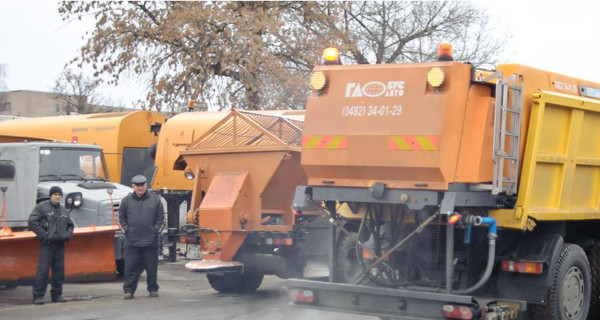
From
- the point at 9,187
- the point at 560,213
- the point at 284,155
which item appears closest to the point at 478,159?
the point at 560,213

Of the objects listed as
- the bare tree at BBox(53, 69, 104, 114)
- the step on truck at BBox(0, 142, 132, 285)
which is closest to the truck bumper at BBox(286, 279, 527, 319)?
the step on truck at BBox(0, 142, 132, 285)

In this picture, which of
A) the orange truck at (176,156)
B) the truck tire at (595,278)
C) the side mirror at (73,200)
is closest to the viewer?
the truck tire at (595,278)

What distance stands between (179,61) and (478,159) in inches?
809

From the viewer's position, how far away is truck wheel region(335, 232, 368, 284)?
8.51 metres

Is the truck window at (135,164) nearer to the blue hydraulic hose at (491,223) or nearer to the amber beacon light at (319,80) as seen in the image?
the amber beacon light at (319,80)

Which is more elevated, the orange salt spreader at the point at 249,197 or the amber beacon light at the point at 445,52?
the amber beacon light at the point at 445,52

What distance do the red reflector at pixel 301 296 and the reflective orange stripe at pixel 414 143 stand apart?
1.71m

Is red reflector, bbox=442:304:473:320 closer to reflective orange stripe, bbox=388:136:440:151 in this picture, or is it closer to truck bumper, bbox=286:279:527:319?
truck bumper, bbox=286:279:527:319

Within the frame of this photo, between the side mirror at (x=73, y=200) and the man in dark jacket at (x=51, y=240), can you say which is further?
the side mirror at (x=73, y=200)

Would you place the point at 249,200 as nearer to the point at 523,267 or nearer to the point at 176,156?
the point at 176,156

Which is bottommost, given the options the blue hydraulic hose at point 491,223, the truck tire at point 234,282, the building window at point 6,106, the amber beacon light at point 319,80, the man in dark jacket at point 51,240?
the building window at point 6,106

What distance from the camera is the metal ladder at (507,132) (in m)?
7.38

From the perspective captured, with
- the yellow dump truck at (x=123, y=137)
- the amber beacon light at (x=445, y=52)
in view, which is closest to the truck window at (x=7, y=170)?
the yellow dump truck at (x=123, y=137)

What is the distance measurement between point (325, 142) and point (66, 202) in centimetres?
680
